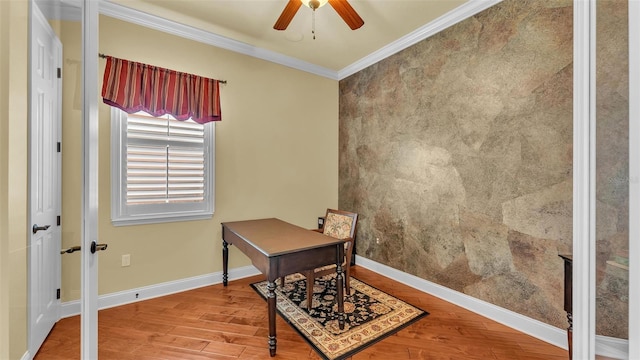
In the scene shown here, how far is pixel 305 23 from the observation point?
279 centimetres

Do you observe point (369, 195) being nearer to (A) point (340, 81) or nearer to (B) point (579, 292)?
(A) point (340, 81)

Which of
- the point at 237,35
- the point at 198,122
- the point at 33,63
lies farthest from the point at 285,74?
the point at 33,63

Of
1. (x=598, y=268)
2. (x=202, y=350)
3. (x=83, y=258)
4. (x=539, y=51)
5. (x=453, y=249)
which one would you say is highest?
(x=539, y=51)

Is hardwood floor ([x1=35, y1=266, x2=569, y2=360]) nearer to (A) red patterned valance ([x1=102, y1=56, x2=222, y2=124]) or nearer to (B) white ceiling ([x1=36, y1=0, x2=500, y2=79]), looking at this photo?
(A) red patterned valance ([x1=102, y1=56, x2=222, y2=124])

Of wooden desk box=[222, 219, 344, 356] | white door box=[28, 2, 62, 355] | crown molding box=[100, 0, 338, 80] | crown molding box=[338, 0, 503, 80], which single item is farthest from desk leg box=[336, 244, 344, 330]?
crown molding box=[100, 0, 338, 80]

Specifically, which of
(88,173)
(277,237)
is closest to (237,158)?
(277,237)

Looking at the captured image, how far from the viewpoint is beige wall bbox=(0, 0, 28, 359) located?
1.08m

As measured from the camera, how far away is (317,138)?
4.04m

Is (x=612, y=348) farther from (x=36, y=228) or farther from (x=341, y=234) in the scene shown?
(x=36, y=228)

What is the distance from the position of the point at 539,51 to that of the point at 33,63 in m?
3.43

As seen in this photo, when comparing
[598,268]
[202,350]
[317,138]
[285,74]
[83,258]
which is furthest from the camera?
[317,138]

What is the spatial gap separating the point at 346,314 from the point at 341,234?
785 millimetres

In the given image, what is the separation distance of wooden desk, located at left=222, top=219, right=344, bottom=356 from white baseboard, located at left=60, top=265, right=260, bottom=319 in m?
0.72

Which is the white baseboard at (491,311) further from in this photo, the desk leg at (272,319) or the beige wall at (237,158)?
the desk leg at (272,319)
